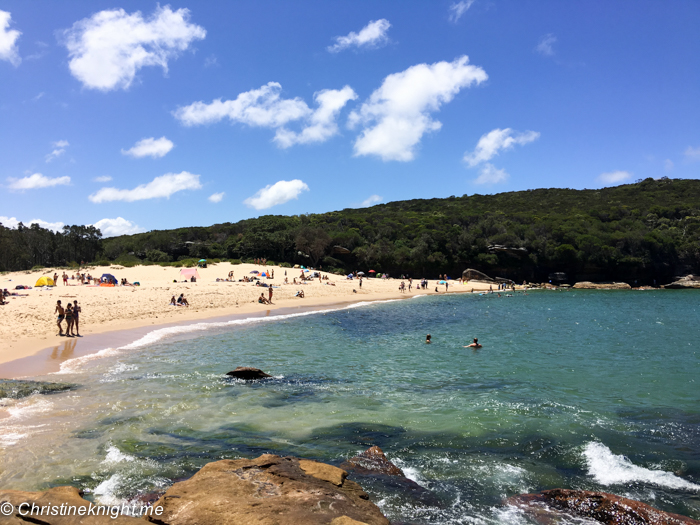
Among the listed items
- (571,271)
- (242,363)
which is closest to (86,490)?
(242,363)

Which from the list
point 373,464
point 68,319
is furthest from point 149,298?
point 373,464

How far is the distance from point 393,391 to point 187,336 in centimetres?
1273

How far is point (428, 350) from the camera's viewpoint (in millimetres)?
18875

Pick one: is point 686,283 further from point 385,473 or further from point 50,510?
point 50,510

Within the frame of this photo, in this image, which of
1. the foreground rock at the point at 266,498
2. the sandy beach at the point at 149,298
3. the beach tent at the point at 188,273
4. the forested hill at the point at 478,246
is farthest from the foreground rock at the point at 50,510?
the forested hill at the point at 478,246

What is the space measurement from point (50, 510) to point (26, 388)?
8.69 meters

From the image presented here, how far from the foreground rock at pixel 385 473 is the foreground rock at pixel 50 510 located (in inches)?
151

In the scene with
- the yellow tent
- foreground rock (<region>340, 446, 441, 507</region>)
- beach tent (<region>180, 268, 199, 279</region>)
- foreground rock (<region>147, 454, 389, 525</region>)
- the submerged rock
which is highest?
beach tent (<region>180, 268, 199, 279</region>)

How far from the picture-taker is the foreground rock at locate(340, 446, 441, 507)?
623 centimetres

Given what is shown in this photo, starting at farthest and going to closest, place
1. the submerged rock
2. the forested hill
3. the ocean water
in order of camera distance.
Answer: the forested hill
the submerged rock
the ocean water

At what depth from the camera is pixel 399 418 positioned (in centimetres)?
988

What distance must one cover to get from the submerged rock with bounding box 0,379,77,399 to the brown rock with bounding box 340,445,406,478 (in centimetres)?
886

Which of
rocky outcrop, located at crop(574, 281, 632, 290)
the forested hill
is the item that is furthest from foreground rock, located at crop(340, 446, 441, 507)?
rocky outcrop, located at crop(574, 281, 632, 290)

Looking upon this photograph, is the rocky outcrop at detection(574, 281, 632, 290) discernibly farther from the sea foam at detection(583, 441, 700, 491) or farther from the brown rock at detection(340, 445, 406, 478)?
the brown rock at detection(340, 445, 406, 478)
